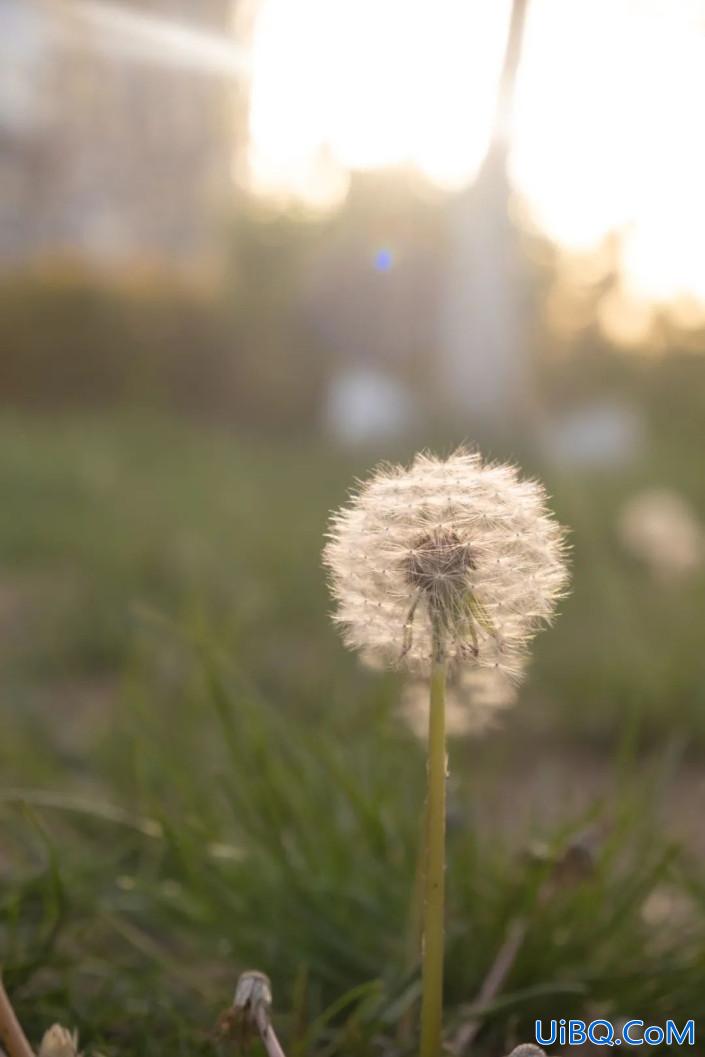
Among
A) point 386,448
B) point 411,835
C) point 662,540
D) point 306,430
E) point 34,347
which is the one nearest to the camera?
point 411,835

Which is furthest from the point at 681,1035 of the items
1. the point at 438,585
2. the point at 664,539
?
the point at 664,539

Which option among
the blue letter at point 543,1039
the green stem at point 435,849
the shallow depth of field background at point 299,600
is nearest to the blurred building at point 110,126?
the shallow depth of field background at point 299,600

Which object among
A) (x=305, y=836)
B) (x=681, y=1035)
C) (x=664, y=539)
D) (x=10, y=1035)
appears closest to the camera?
(x=10, y=1035)

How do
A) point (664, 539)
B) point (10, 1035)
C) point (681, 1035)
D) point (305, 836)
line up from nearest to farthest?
point (10, 1035), point (681, 1035), point (305, 836), point (664, 539)

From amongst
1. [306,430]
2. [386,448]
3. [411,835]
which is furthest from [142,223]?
[411,835]

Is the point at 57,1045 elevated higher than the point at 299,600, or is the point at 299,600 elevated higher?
the point at 299,600

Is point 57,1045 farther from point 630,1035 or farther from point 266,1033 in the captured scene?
point 630,1035

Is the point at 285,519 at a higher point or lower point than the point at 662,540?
higher

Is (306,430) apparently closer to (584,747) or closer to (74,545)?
(74,545)
